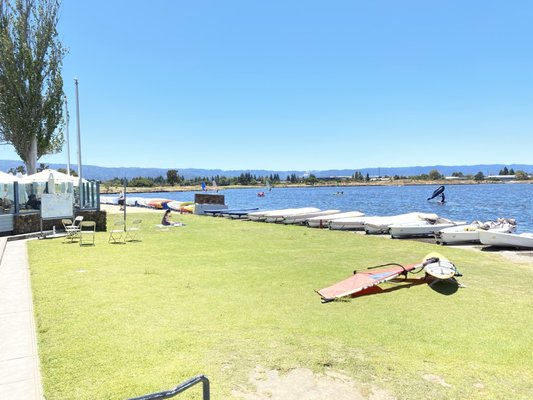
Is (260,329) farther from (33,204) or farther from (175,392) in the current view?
(33,204)

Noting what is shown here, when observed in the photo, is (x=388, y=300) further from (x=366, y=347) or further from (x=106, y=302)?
(x=106, y=302)

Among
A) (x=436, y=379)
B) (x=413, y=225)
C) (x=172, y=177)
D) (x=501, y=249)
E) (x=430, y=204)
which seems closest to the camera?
(x=436, y=379)

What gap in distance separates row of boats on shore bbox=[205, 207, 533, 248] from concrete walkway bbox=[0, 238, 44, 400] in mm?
17217

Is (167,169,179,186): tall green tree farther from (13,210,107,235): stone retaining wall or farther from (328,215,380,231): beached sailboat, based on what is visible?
(13,210,107,235): stone retaining wall

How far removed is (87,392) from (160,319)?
2.34 meters

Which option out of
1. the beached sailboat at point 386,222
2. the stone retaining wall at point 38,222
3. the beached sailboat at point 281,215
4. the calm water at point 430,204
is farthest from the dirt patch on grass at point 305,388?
the calm water at point 430,204

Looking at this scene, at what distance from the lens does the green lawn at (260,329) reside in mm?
4531

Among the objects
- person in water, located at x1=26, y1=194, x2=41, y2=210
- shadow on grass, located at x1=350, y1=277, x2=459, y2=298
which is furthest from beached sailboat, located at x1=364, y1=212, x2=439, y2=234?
person in water, located at x1=26, y1=194, x2=41, y2=210

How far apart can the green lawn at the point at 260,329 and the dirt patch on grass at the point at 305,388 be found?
126mm

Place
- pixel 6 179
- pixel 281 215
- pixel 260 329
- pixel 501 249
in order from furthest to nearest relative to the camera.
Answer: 1. pixel 281 215
2. pixel 501 249
3. pixel 6 179
4. pixel 260 329

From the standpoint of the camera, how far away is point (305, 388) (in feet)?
14.3

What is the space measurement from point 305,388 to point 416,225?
18927 mm

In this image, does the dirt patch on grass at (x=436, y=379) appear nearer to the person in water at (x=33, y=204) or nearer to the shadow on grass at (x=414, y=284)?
the shadow on grass at (x=414, y=284)

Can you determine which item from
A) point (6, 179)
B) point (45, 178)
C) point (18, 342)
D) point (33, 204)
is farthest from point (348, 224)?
point (18, 342)
